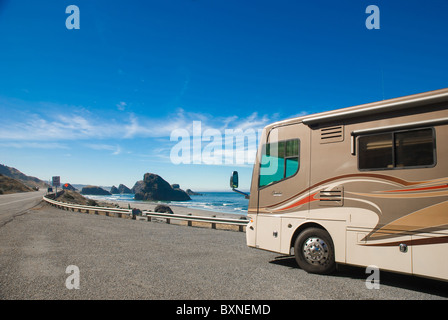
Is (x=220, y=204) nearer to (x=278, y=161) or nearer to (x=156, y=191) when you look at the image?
(x=156, y=191)

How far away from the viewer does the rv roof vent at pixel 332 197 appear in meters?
5.73

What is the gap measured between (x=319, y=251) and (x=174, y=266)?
3.07m

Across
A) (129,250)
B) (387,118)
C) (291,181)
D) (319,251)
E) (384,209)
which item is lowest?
(129,250)

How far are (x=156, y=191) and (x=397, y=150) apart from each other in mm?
119080

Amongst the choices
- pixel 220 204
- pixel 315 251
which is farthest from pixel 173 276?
pixel 220 204

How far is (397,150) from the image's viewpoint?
Answer: 523 cm

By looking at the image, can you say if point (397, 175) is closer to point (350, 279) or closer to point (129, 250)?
point (350, 279)

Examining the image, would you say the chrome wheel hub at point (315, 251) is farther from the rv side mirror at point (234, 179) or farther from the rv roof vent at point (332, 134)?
the rv side mirror at point (234, 179)

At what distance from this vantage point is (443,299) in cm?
462

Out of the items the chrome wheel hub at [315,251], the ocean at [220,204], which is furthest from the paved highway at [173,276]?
the ocean at [220,204]

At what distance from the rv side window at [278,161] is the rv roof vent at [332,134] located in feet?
1.91

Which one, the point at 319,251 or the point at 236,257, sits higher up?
the point at 319,251
